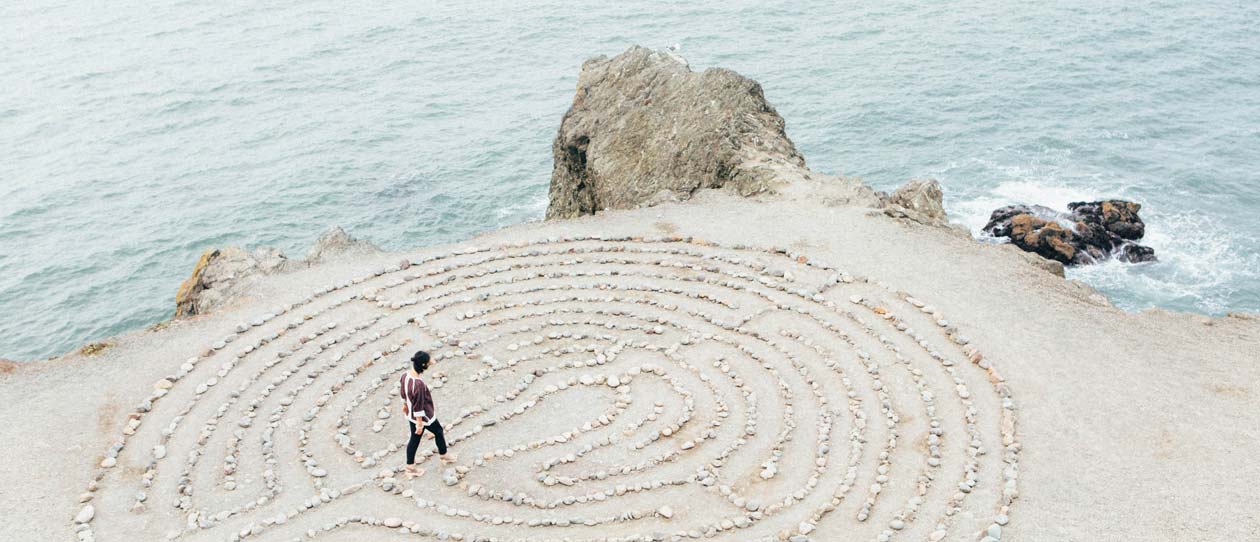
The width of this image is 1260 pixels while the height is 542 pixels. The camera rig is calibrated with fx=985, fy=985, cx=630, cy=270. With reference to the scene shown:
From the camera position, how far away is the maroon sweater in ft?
52.0

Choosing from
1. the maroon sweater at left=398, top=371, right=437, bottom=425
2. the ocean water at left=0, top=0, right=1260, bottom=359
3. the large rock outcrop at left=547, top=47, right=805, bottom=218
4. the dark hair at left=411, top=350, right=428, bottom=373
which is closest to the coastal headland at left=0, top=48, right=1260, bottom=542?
the maroon sweater at left=398, top=371, right=437, bottom=425

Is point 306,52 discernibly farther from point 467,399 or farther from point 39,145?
point 467,399

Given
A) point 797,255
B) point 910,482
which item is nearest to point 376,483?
point 910,482

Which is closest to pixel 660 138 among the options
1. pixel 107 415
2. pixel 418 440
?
pixel 418 440

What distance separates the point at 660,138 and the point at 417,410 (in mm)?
16534

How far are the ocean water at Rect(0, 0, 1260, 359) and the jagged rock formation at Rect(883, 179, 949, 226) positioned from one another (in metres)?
9.56

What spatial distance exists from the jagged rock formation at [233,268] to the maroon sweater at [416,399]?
9625 mm

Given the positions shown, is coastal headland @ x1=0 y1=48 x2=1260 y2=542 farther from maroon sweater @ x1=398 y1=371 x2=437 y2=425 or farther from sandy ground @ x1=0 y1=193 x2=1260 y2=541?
maroon sweater @ x1=398 y1=371 x2=437 y2=425

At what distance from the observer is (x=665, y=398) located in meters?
19.4

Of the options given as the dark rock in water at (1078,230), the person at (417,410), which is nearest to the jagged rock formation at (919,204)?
the dark rock in water at (1078,230)

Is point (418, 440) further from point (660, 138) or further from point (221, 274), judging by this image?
point (660, 138)

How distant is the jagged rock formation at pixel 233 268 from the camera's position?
24250 mm

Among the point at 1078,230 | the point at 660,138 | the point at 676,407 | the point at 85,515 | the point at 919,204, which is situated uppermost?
the point at 660,138

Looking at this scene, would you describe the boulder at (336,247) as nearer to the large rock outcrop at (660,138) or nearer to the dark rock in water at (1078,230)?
the large rock outcrop at (660,138)
